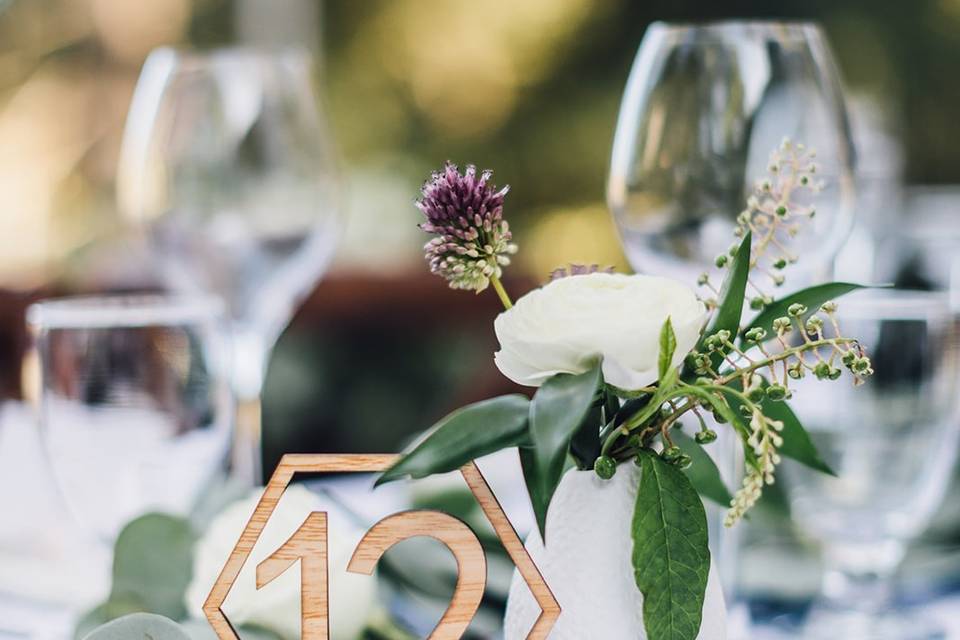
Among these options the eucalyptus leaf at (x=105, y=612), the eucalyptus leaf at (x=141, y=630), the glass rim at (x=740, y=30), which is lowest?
the eucalyptus leaf at (x=105, y=612)

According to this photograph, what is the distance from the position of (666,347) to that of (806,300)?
0.24 feet

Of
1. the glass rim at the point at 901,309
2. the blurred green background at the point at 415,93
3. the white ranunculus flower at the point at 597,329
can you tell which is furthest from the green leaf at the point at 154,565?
the blurred green background at the point at 415,93

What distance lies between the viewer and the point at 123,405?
1.93 feet

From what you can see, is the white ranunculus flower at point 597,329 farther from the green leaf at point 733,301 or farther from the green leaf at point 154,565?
the green leaf at point 154,565

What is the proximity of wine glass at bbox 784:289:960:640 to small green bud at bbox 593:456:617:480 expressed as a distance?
0.68ft

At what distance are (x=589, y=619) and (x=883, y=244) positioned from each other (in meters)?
1.13

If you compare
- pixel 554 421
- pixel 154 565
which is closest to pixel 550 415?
pixel 554 421

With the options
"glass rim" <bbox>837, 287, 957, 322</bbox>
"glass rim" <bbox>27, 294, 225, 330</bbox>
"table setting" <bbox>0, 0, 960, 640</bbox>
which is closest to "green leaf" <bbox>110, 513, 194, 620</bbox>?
"table setting" <bbox>0, 0, 960, 640</bbox>

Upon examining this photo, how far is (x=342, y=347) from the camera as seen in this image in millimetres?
2002

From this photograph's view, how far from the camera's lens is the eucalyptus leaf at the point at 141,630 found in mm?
420

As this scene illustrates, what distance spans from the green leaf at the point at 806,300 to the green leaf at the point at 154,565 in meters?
0.27

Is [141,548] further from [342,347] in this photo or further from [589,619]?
[342,347]

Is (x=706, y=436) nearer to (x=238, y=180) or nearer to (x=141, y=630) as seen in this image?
(x=141, y=630)

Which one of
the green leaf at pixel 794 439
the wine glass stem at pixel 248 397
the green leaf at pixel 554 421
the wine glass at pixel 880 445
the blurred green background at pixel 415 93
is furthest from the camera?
the blurred green background at pixel 415 93
